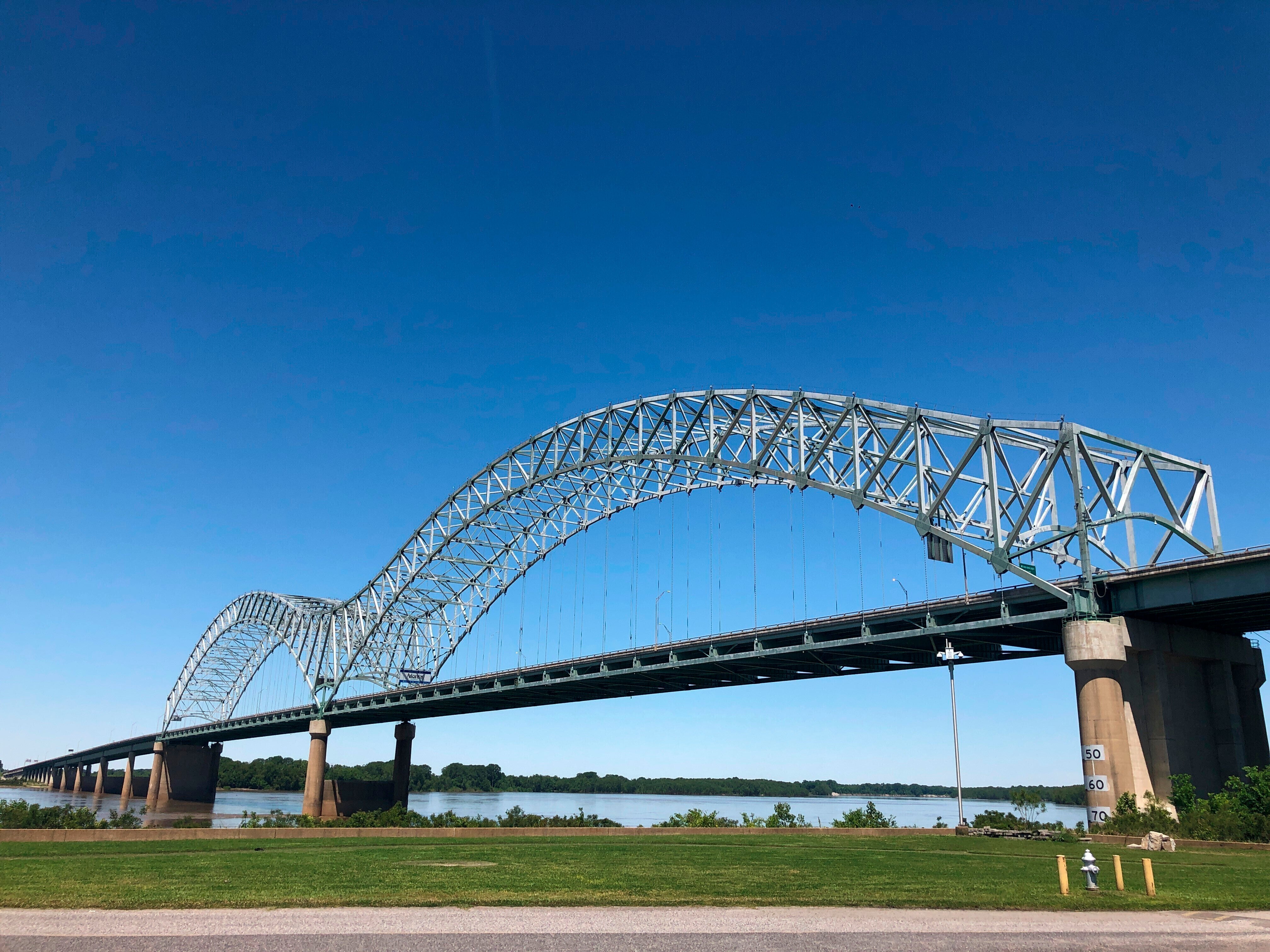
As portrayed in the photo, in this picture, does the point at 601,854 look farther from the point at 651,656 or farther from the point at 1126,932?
the point at 651,656

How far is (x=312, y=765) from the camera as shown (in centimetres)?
9456

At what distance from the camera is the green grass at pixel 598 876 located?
1497 cm

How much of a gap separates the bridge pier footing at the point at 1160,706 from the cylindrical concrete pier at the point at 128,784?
13918cm

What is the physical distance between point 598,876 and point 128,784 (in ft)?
503

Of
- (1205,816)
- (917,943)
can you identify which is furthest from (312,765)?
(917,943)

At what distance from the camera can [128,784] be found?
144125 millimetres

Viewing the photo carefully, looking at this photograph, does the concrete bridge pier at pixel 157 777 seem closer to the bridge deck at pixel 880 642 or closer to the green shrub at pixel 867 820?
the bridge deck at pixel 880 642

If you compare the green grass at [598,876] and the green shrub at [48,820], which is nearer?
the green grass at [598,876]

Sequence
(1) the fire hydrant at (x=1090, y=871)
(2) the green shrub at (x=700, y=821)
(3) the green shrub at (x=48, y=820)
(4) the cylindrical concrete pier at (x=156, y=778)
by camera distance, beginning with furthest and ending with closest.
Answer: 1. (4) the cylindrical concrete pier at (x=156, y=778)
2. (2) the green shrub at (x=700, y=821)
3. (3) the green shrub at (x=48, y=820)
4. (1) the fire hydrant at (x=1090, y=871)

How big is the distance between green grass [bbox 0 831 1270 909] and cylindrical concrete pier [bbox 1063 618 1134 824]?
5.38 meters

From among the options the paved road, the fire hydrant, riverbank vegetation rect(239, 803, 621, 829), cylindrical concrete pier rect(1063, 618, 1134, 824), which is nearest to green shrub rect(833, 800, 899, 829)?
cylindrical concrete pier rect(1063, 618, 1134, 824)

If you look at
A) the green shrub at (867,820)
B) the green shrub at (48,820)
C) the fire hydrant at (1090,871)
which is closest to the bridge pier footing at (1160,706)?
the green shrub at (867,820)

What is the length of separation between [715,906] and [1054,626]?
31586 mm

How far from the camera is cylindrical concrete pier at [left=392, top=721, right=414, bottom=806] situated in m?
96.3
